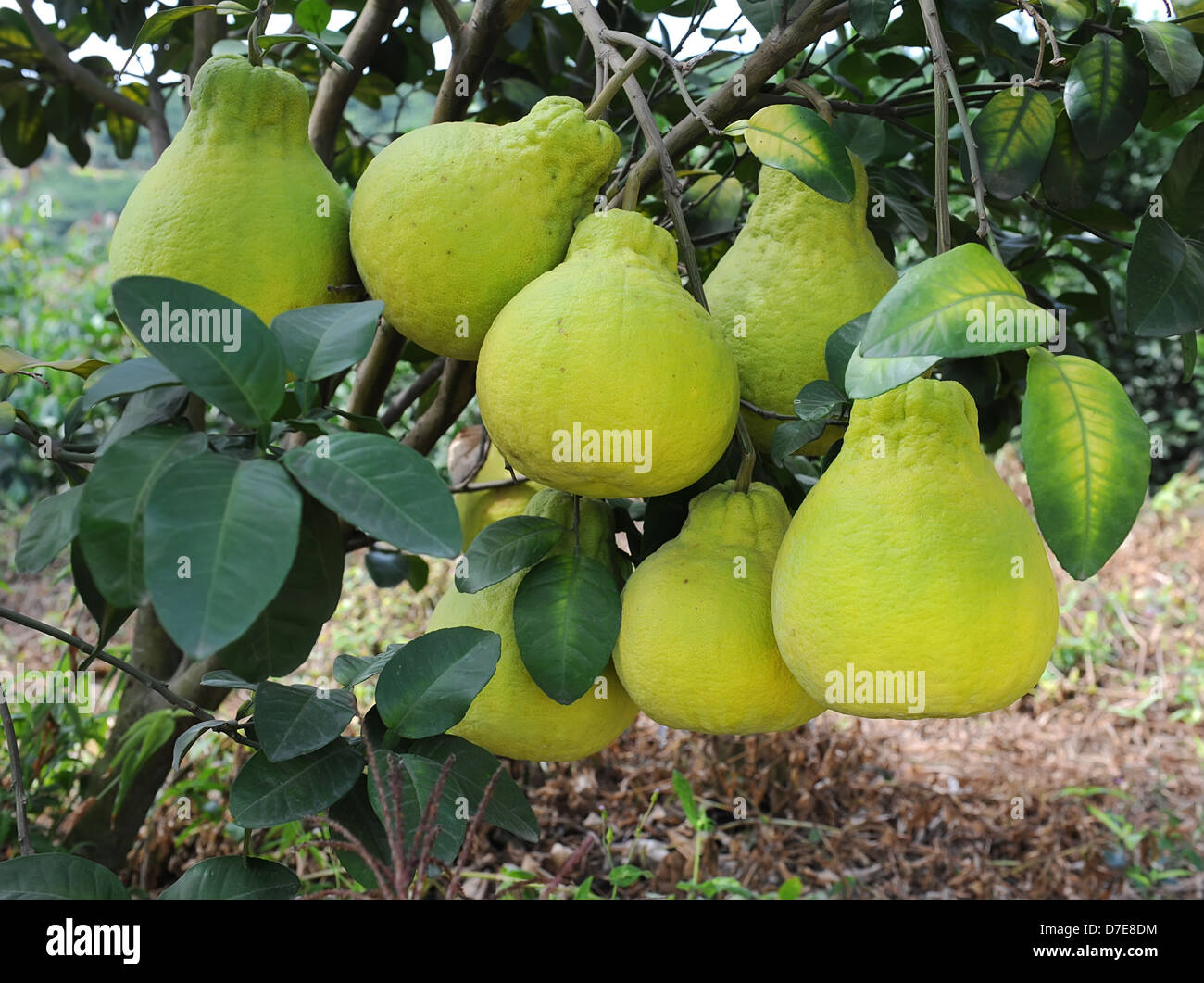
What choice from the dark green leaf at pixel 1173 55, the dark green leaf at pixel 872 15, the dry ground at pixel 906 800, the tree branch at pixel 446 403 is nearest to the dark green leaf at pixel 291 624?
the tree branch at pixel 446 403

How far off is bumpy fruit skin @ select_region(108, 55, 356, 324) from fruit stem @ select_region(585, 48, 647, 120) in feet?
0.64

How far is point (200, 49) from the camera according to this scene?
1.25 metres

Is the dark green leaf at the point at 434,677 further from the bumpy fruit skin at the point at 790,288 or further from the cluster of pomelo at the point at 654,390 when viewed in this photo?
the bumpy fruit skin at the point at 790,288

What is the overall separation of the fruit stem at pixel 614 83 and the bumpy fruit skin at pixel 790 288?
0.16 meters

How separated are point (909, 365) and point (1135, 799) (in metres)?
2.52

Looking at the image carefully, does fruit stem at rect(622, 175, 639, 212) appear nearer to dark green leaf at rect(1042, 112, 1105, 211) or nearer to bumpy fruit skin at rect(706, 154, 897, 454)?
bumpy fruit skin at rect(706, 154, 897, 454)

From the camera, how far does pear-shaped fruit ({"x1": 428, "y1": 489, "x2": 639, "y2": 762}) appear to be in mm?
764

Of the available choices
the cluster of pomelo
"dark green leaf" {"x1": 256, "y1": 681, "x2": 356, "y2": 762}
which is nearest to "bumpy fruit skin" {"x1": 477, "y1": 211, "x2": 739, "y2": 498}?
the cluster of pomelo

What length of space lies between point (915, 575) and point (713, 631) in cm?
15

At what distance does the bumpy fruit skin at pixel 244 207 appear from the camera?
0.65 m

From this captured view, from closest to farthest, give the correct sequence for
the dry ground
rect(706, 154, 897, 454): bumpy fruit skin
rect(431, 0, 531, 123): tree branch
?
rect(706, 154, 897, 454): bumpy fruit skin
rect(431, 0, 531, 123): tree branch
the dry ground

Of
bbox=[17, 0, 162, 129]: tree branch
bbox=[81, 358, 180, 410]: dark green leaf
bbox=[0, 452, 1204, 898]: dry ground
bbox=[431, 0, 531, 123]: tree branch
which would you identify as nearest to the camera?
bbox=[81, 358, 180, 410]: dark green leaf

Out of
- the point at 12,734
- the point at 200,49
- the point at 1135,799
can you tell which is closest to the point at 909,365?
the point at 12,734
